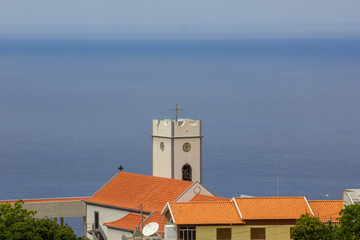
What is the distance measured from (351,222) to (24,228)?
574 inches

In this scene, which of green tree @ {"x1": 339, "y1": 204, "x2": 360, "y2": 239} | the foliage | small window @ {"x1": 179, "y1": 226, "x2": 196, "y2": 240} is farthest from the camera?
small window @ {"x1": 179, "y1": 226, "x2": 196, "y2": 240}

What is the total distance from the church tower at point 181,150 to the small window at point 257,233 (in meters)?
16.9

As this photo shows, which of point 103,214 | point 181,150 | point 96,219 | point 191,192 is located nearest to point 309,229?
point 191,192

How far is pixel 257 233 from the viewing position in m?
53.7

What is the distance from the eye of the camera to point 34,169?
13250 centimetres

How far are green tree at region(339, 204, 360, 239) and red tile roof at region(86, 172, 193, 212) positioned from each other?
580 inches

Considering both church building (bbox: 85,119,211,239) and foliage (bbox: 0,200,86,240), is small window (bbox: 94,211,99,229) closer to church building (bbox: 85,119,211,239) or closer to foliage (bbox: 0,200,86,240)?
church building (bbox: 85,119,211,239)

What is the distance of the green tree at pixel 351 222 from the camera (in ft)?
157

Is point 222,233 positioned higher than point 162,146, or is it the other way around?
point 162,146

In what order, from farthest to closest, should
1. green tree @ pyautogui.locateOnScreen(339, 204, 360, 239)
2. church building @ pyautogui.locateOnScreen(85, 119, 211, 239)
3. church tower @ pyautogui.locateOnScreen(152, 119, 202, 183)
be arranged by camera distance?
church tower @ pyautogui.locateOnScreen(152, 119, 202, 183), church building @ pyautogui.locateOnScreen(85, 119, 211, 239), green tree @ pyautogui.locateOnScreen(339, 204, 360, 239)

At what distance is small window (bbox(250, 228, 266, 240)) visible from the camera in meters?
53.6

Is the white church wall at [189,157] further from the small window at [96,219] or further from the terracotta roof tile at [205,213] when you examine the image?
the terracotta roof tile at [205,213]

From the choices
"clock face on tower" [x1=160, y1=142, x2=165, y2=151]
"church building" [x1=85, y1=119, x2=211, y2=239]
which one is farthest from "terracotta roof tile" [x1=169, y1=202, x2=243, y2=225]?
"clock face on tower" [x1=160, y1=142, x2=165, y2=151]

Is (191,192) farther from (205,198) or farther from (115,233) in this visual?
(115,233)
